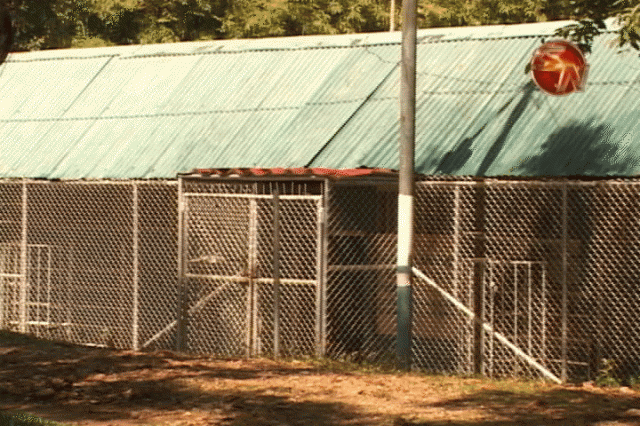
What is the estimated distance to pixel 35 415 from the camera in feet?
39.9

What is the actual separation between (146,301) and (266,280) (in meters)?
4.50

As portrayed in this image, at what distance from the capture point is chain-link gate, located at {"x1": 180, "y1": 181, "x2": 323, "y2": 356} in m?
16.8

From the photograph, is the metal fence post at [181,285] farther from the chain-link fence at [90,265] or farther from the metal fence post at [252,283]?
the chain-link fence at [90,265]

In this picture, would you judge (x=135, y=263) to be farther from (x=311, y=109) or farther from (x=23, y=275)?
(x=311, y=109)

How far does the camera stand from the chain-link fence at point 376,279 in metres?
16.0

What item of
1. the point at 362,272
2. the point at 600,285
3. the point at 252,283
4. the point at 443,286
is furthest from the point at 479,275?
the point at 252,283

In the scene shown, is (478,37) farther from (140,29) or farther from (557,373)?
(140,29)

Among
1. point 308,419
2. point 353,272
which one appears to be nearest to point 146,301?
point 353,272

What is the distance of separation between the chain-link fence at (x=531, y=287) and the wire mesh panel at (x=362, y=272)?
0.46 m

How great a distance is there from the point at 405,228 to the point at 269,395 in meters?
3.19

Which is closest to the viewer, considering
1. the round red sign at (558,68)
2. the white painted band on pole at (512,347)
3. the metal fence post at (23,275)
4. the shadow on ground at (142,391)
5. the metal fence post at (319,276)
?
the shadow on ground at (142,391)

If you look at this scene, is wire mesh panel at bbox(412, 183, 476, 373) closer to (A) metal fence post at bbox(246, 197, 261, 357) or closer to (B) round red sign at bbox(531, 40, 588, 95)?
(B) round red sign at bbox(531, 40, 588, 95)

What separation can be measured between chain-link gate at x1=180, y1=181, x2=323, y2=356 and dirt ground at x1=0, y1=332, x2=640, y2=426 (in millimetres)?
1147

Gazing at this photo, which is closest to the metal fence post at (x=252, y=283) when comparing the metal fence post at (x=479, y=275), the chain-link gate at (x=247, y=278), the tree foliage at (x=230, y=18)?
the chain-link gate at (x=247, y=278)
